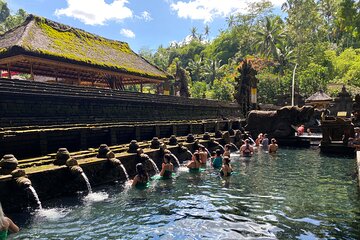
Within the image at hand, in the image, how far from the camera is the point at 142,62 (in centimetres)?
2897

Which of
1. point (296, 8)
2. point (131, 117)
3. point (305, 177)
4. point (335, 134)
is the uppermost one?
point (296, 8)

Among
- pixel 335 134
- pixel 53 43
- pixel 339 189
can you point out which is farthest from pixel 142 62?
pixel 339 189

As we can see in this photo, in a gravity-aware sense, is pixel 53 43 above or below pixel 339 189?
above

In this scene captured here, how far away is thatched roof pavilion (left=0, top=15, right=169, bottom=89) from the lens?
17000mm

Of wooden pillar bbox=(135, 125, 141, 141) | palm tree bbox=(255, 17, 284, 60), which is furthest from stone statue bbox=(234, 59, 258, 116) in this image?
palm tree bbox=(255, 17, 284, 60)

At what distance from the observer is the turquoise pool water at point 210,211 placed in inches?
258

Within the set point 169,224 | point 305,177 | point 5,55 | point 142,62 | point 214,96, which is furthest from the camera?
point 214,96

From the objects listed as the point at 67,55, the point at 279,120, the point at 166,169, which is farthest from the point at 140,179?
the point at 279,120

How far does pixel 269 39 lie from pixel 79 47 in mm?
39662

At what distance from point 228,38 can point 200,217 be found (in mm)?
73002

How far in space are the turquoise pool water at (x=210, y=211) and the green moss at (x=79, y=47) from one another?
1179cm

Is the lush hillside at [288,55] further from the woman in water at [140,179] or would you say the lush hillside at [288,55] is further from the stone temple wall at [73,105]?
the woman in water at [140,179]

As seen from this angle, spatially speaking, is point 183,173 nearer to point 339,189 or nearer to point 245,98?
point 339,189

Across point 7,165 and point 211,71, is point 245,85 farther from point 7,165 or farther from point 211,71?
point 211,71
